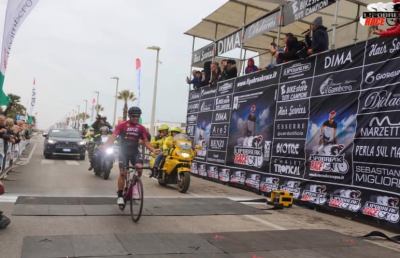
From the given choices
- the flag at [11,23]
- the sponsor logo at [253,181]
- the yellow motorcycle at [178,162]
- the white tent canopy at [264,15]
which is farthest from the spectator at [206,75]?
the flag at [11,23]

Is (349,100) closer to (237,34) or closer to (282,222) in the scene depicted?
(282,222)

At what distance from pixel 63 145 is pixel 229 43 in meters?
9.93

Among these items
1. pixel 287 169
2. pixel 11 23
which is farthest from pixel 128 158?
pixel 11 23

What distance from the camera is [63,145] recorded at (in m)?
23.1

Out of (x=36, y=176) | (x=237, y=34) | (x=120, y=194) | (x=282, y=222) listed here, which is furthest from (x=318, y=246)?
(x=237, y=34)

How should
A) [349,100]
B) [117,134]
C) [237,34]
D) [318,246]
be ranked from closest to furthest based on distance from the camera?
1. [318,246]
2. [117,134]
3. [349,100]
4. [237,34]

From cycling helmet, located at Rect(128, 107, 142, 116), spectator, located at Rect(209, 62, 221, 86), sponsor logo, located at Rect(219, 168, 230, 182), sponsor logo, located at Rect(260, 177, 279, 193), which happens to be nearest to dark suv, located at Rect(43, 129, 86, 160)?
spectator, located at Rect(209, 62, 221, 86)

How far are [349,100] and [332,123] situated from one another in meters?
0.67

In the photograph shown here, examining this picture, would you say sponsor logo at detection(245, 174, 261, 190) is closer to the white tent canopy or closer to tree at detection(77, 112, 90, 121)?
the white tent canopy

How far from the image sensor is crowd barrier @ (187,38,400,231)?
8.82m

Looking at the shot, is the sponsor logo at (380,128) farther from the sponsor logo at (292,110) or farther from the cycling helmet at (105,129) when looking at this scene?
the cycling helmet at (105,129)

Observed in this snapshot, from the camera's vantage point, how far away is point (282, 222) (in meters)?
8.83

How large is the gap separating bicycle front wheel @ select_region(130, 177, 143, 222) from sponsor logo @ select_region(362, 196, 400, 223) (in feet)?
13.7

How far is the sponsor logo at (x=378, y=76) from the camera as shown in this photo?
8.84 m
